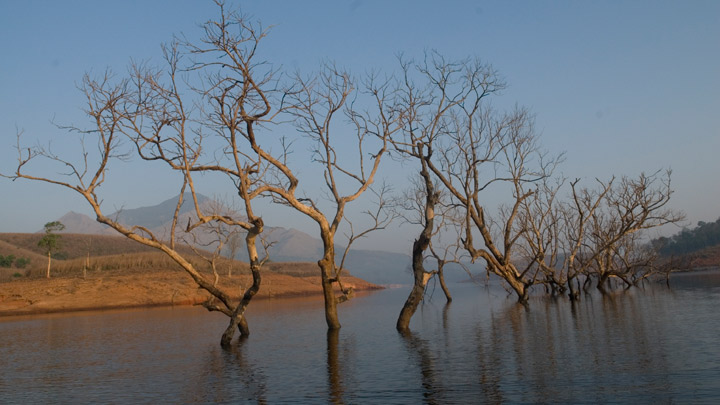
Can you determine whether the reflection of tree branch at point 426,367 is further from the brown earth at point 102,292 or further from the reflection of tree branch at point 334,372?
the brown earth at point 102,292

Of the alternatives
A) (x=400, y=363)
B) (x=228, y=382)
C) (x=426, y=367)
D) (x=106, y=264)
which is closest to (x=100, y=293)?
(x=106, y=264)

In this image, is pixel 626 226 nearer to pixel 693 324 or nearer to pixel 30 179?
pixel 693 324

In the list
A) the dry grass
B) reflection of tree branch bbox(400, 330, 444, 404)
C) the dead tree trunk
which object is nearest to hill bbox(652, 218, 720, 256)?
the dry grass

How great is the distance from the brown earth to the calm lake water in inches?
759

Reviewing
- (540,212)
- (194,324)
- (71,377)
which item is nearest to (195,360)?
(71,377)

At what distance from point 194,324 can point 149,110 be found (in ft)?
45.7

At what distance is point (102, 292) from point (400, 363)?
40374mm

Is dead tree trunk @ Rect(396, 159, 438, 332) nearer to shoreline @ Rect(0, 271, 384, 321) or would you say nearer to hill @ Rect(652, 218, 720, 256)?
shoreline @ Rect(0, 271, 384, 321)

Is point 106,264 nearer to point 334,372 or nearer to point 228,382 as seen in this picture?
point 228,382

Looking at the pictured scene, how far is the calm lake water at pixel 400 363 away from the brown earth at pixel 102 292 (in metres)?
19.3

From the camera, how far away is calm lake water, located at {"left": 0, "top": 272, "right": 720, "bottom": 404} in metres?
10.9

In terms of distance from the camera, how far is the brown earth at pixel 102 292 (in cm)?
4359

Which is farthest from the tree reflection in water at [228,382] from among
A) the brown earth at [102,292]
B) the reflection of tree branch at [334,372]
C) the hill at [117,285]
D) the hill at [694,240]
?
the hill at [694,240]

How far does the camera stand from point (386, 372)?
13.7 meters
